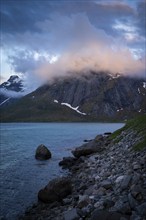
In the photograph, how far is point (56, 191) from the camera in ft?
91.3

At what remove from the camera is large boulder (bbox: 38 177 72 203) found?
27.4 meters

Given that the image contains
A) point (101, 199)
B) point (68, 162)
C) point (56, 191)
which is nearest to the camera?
point (101, 199)

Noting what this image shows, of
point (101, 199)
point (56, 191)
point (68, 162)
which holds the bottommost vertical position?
point (68, 162)

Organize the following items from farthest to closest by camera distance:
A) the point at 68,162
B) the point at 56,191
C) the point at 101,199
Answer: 1. the point at 68,162
2. the point at 56,191
3. the point at 101,199

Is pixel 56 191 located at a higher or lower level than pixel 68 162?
higher

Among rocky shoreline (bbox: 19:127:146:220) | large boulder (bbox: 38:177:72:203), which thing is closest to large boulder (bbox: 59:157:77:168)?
rocky shoreline (bbox: 19:127:146:220)

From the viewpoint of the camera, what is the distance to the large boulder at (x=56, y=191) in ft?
90.1

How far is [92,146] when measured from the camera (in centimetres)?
5778

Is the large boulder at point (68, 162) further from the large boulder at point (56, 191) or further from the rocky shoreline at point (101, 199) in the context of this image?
the large boulder at point (56, 191)

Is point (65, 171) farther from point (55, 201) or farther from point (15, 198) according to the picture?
point (55, 201)

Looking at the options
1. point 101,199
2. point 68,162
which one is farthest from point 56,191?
point 68,162

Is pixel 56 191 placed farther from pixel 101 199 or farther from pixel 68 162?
pixel 68 162

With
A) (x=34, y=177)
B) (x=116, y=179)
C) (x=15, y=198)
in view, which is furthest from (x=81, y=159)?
(x=116, y=179)

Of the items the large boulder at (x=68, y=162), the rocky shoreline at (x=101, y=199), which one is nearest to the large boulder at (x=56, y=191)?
the rocky shoreline at (x=101, y=199)
